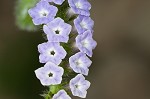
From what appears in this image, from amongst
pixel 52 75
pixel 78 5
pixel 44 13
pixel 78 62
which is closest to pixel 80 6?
pixel 78 5

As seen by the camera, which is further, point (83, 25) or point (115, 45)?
point (115, 45)

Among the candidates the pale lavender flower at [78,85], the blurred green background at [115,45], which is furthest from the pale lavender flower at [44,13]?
the blurred green background at [115,45]

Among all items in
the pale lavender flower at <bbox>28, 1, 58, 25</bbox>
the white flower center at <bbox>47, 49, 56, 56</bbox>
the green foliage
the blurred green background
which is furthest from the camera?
the blurred green background

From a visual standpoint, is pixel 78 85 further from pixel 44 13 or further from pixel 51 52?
pixel 44 13

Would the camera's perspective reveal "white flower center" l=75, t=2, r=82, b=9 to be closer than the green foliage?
Yes

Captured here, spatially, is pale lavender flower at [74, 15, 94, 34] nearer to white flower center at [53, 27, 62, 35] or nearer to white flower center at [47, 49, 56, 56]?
white flower center at [53, 27, 62, 35]

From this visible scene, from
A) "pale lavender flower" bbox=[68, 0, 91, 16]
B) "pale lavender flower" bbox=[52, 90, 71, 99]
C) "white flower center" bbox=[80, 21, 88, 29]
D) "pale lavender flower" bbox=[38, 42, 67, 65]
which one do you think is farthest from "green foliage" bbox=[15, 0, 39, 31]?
"pale lavender flower" bbox=[52, 90, 71, 99]

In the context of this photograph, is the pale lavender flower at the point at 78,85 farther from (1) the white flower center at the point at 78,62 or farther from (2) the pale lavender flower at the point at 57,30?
(2) the pale lavender flower at the point at 57,30
